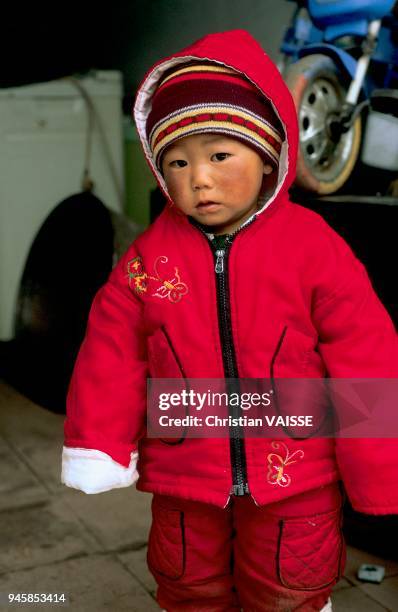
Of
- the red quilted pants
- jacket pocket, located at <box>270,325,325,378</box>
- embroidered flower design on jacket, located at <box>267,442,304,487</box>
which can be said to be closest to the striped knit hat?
jacket pocket, located at <box>270,325,325,378</box>

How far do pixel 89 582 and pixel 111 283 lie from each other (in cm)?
80

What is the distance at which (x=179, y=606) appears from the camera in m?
1.42

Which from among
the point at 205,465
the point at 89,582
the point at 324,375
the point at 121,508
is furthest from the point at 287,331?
the point at 121,508

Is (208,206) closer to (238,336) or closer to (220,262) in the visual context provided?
(220,262)

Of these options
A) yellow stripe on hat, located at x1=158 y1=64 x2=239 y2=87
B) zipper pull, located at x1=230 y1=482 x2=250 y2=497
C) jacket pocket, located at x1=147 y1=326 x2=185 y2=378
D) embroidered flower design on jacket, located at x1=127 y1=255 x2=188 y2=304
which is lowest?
zipper pull, located at x1=230 y1=482 x2=250 y2=497

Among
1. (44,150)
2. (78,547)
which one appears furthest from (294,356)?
(44,150)

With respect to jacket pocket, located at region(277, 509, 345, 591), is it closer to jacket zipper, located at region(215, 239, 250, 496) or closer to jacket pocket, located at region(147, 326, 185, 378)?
jacket zipper, located at region(215, 239, 250, 496)

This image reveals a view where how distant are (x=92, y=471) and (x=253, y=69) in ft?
2.26

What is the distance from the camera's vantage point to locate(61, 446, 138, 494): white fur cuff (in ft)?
4.29

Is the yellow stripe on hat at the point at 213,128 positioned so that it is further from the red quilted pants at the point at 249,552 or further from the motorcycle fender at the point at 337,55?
the motorcycle fender at the point at 337,55

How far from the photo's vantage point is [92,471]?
131cm

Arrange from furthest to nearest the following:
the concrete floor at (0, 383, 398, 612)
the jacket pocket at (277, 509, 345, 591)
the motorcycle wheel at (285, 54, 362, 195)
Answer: the motorcycle wheel at (285, 54, 362, 195) → the concrete floor at (0, 383, 398, 612) → the jacket pocket at (277, 509, 345, 591)

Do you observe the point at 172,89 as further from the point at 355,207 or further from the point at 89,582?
the point at 89,582

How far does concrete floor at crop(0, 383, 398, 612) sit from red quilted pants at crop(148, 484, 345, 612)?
14.1 inches
